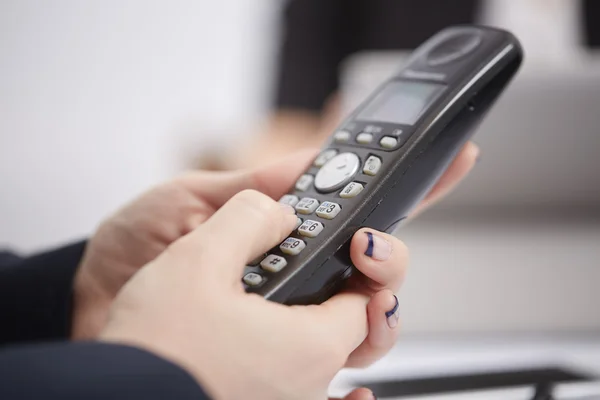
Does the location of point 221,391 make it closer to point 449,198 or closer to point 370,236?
point 370,236

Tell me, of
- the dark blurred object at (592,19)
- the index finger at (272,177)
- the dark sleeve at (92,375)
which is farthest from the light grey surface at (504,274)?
the dark blurred object at (592,19)

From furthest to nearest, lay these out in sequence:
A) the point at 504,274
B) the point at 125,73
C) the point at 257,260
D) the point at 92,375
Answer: the point at 125,73
the point at 504,274
the point at 257,260
the point at 92,375

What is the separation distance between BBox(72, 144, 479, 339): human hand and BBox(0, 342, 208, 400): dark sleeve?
0.25m

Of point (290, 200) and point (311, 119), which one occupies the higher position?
point (290, 200)

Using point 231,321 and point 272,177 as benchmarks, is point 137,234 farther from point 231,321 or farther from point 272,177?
point 231,321

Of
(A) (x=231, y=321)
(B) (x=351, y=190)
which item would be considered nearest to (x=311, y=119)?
(B) (x=351, y=190)

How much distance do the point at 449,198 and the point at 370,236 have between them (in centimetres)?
36

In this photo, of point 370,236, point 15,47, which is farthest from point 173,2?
point 370,236

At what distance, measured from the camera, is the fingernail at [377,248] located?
288 mm

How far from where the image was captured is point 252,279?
0.27m

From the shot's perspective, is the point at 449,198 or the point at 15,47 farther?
the point at 15,47

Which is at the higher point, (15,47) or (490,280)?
(490,280)

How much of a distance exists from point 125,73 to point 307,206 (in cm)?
171

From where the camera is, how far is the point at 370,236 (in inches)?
11.4
